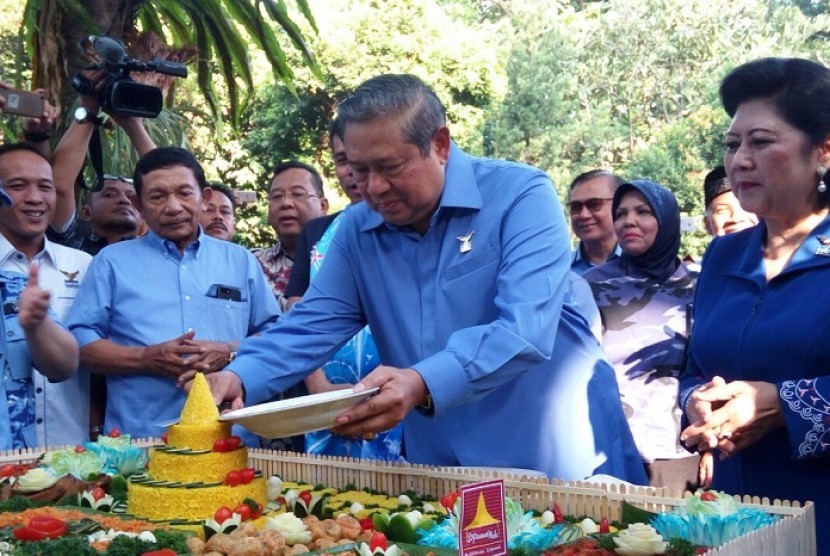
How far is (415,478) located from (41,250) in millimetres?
2400

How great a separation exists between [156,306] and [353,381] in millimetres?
955

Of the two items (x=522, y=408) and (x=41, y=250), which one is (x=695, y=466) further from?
(x=41, y=250)

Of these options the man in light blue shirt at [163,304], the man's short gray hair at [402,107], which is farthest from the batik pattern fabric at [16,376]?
the man's short gray hair at [402,107]

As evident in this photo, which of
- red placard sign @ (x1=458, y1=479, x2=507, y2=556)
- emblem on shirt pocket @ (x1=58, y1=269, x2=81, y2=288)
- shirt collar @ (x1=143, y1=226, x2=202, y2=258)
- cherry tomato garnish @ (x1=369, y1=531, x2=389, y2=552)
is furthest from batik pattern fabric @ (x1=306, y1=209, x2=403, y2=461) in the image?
red placard sign @ (x1=458, y1=479, x2=507, y2=556)

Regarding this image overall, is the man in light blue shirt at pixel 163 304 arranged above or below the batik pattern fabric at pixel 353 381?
above

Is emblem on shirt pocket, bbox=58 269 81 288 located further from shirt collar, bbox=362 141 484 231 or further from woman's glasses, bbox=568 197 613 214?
woman's glasses, bbox=568 197 613 214

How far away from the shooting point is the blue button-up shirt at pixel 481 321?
3.33 m

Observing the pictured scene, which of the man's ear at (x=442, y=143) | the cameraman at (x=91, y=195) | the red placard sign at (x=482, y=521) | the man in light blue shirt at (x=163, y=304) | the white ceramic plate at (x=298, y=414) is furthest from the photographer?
the cameraman at (x=91, y=195)

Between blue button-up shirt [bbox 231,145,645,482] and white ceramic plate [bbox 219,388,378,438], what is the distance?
590mm

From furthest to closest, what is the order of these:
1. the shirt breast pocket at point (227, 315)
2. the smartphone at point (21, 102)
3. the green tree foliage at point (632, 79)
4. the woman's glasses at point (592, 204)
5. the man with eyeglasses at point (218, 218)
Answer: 1. the green tree foliage at point (632, 79)
2. the man with eyeglasses at point (218, 218)
3. the woman's glasses at point (592, 204)
4. the smartphone at point (21, 102)
5. the shirt breast pocket at point (227, 315)

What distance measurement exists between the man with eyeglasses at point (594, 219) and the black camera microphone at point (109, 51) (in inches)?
97.9

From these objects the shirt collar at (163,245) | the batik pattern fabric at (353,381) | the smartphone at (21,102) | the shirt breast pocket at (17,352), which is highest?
the smartphone at (21,102)

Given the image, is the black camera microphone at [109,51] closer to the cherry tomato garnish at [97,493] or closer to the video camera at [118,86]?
the video camera at [118,86]

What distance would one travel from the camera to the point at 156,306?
483cm
